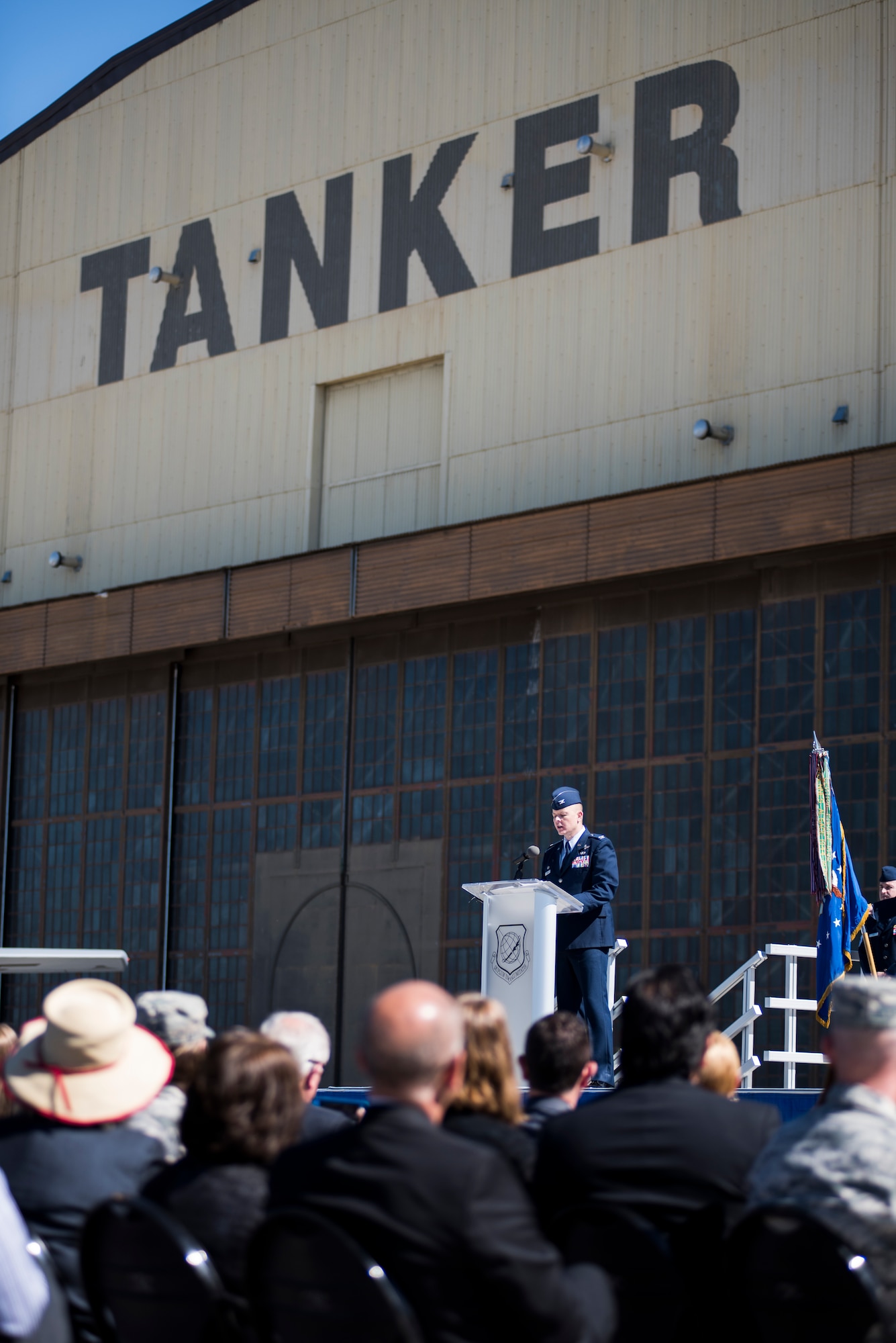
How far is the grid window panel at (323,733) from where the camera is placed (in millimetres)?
18062

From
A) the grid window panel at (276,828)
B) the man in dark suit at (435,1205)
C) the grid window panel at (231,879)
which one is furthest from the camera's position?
the grid window panel at (231,879)

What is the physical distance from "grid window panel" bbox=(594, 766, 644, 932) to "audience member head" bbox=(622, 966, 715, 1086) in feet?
35.8

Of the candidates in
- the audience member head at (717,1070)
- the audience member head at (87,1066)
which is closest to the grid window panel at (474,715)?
the audience member head at (717,1070)

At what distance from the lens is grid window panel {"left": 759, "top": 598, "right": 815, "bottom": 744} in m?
14.9

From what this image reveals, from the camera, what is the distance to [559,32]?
56.4ft

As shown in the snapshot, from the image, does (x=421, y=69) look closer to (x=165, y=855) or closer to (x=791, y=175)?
(x=791, y=175)

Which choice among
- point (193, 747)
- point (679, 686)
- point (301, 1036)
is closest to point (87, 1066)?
point (301, 1036)

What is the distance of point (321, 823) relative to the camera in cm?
1802

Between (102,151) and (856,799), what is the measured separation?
12.5 m

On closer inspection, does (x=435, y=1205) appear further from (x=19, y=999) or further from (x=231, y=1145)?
(x=19, y=999)

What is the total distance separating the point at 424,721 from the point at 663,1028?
42.5 ft

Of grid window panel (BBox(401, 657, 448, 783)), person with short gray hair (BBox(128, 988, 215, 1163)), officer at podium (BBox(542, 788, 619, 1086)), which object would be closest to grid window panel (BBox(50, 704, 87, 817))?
grid window panel (BBox(401, 657, 448, 783))

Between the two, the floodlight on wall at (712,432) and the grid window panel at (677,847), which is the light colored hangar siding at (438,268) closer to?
the floodlight on wall at (712,432)

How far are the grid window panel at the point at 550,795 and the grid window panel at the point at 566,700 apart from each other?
12cm
